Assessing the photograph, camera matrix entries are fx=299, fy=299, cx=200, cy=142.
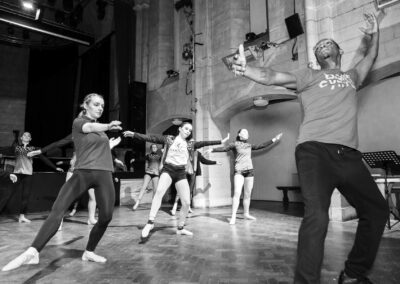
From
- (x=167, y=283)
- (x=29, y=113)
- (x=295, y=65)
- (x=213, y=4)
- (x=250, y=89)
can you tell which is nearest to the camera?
(x=167, y=283)

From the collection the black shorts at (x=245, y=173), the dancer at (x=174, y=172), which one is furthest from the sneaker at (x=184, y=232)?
the black shorts at (x=245, y=173)

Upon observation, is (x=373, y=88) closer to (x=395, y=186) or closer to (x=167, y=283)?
(x=395, y=186)

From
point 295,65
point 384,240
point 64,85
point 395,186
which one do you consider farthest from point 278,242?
point 64,85

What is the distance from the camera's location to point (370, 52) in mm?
2297

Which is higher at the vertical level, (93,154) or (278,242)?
(93,154)

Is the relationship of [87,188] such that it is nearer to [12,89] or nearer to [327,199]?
[327,199]

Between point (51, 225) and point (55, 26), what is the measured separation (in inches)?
389

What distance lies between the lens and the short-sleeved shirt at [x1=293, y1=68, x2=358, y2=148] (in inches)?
76.2

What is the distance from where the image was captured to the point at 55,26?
1046 centimetres

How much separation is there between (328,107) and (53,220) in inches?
96.3

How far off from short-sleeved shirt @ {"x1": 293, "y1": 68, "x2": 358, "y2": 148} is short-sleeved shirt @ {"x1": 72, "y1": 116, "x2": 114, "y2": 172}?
1.95 m

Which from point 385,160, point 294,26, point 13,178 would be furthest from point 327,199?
point 13,178

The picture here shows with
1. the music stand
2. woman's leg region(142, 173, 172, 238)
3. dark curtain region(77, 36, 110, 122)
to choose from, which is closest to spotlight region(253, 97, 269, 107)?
the music stand

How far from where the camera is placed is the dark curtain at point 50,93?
13.7 m
